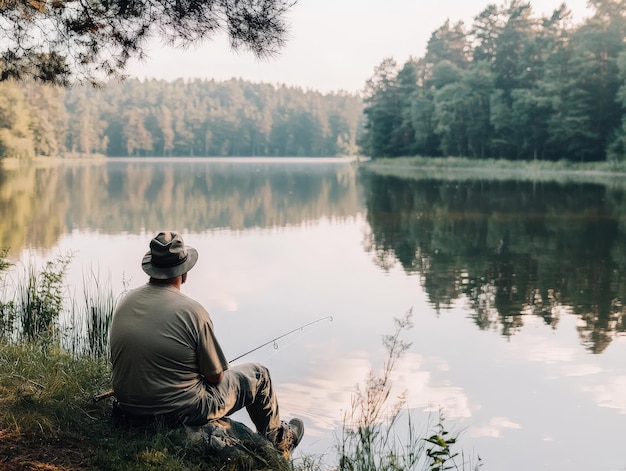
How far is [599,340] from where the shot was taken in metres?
9.35

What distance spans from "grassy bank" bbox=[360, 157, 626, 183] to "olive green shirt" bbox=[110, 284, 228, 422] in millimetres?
40631

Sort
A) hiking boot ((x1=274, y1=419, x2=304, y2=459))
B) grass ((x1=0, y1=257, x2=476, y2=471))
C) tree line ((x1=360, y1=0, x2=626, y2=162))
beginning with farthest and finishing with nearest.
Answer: tree line ((x1=360, y1=0, x2=626, y2=162)) → hiking boot ((x1=274, y1=419, x2=304, y2=459)) → grass ((x1=0, y1=257, x2=476, y2=471))

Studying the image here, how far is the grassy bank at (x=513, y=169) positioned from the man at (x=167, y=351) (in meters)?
40.6

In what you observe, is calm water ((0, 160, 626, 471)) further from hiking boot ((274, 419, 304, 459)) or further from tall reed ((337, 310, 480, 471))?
hiking boot ((274, 419, 304, 459))

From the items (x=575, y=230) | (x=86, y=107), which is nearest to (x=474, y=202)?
(x=575, y=230)

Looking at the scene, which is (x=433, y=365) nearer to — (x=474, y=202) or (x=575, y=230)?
(x=575, y=230)

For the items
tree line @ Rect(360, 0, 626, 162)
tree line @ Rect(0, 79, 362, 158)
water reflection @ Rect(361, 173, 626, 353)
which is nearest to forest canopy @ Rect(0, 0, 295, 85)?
water reflection @ Rect(361, 173, 626, 353)

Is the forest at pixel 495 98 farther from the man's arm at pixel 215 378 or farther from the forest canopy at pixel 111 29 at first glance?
the man's arm at pixel 215 378

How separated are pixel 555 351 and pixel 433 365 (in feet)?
5.38

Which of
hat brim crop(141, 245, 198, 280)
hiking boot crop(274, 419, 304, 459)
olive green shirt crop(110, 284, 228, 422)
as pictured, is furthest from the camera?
hiking boot crop(274, 419, 304, 459)

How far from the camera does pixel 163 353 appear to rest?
421 centimetres

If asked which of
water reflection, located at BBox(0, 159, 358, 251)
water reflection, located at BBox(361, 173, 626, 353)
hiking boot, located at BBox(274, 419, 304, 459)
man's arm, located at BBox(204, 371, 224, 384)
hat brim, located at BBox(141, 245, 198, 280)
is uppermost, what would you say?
hat brim, located at BBox(141, 245, 198, 280)

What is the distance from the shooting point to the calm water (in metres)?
6.73

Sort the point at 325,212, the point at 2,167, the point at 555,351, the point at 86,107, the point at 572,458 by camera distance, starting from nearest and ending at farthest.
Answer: the point at 572,458
the point at 555,351
the point at 325,212
the point at 2,167
the point at 86,107
